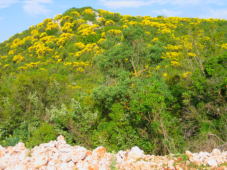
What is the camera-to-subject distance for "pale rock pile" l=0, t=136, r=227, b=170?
6.09 meters

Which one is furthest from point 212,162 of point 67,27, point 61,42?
point 67,27

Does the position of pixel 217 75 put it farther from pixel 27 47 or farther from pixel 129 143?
pixel 27 47

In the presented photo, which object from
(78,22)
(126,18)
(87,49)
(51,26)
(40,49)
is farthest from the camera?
(126,18)

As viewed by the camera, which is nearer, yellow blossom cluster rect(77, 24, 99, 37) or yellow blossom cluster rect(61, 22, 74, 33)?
yellow blossom cluster rect(77, 24, 99, 37)

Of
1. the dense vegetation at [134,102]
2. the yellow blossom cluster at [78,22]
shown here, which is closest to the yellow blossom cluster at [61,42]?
the yellow blossom cluster at [78,22]

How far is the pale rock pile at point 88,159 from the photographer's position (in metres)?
6.09

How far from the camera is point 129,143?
952 centimetres

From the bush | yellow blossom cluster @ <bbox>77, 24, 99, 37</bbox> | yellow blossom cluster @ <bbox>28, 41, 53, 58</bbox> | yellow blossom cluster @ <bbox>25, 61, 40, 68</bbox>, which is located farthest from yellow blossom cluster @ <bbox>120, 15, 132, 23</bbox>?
the bush

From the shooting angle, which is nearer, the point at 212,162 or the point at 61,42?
the point at 212,162

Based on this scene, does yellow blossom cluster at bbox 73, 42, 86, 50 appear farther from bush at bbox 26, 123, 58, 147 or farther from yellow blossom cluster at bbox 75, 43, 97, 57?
bush at bbox 26, 123, 58, 147

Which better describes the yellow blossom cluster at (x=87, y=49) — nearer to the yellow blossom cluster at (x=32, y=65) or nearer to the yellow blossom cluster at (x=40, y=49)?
the yellow blossom cluster at (x=40, y=49)

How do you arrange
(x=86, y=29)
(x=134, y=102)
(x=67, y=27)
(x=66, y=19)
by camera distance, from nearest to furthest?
(x=134, y=102), (x=86, y=29), (x=67, y=27), (x=66, y=19)

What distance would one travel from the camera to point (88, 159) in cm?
735

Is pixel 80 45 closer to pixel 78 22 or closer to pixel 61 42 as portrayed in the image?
pixel 61 42
